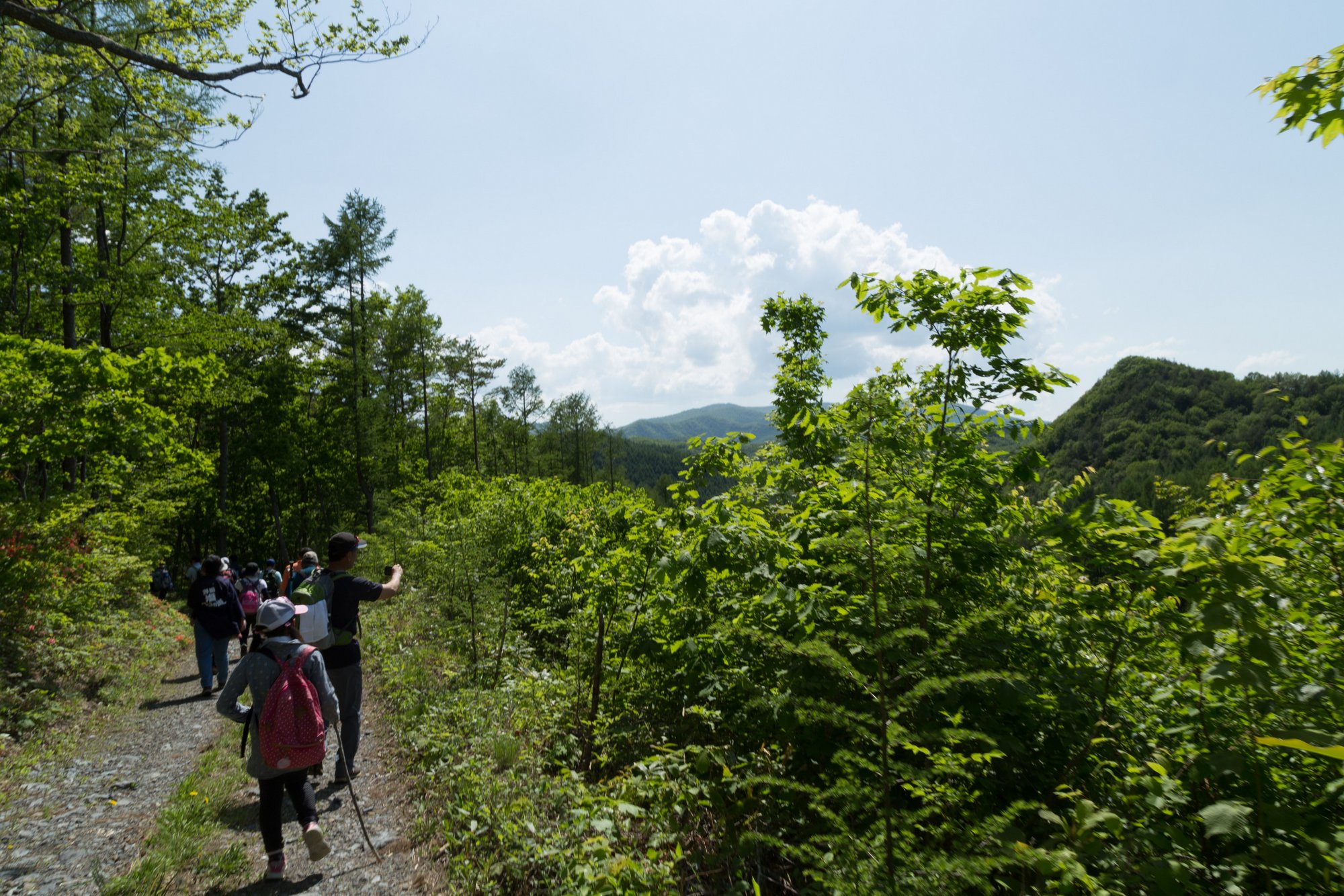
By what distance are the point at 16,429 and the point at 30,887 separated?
21.5ft

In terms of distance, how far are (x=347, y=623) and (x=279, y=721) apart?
149cm

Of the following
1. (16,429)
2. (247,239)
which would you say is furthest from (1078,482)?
(247,239)

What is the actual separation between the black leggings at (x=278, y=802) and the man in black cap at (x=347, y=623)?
110 cm

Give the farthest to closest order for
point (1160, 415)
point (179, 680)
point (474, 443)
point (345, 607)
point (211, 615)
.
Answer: point (1160, 415), point (474, 443), point (179, 680), point (211, 615), point (345, 607)

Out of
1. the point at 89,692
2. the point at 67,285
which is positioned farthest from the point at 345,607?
the point at 67,285

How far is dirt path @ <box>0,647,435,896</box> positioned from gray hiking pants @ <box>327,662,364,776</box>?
0.42 metres

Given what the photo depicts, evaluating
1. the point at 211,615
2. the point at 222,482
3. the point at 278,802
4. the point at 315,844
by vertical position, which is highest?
the point at 222,482

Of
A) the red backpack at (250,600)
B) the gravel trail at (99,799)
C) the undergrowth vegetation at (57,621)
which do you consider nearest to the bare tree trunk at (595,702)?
the gravel trail at (99,799)

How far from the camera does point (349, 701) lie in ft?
18.9

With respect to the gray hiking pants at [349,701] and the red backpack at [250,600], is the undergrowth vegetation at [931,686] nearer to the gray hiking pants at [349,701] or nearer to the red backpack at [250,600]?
the gray hiking pants at [349,701]

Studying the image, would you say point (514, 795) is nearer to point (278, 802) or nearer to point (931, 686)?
point (278, 802)

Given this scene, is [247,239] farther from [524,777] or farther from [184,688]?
[524,777]

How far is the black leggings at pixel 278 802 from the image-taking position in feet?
13.9

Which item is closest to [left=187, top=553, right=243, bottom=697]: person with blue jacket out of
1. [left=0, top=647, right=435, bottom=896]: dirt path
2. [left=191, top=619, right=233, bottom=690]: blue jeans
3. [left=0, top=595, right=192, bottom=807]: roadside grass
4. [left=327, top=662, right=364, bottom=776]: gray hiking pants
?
[left=191, top=619, right=233, bottom=690]: blue jeans
